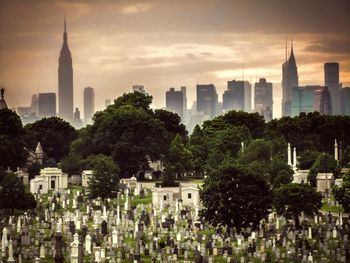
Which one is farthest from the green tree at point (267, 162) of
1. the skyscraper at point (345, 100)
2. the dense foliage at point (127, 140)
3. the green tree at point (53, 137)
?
the skyscraper at point (345, 100)

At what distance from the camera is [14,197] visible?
5381cm

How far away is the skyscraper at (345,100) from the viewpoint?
189m

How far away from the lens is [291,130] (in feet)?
313

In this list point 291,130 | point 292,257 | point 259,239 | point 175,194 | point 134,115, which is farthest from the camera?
point 291,130

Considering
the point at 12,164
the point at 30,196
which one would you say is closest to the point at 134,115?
the point at 12,164

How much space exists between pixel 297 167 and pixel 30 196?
87.4 ft

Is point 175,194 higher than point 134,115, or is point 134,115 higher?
point 134,115

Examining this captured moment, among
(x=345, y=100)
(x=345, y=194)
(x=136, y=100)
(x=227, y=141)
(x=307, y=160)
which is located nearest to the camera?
(x=345, y=194)

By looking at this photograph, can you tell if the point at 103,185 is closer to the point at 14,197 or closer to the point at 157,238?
the point at 14,197

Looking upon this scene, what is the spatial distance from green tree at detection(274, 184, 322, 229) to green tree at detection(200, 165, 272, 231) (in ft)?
2.77

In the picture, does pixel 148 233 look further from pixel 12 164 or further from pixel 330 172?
pixel 12 164

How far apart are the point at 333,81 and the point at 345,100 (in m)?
12.6

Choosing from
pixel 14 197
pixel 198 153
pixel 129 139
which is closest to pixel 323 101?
pixel 198 153

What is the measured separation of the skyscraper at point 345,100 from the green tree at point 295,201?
14038 centimetres
